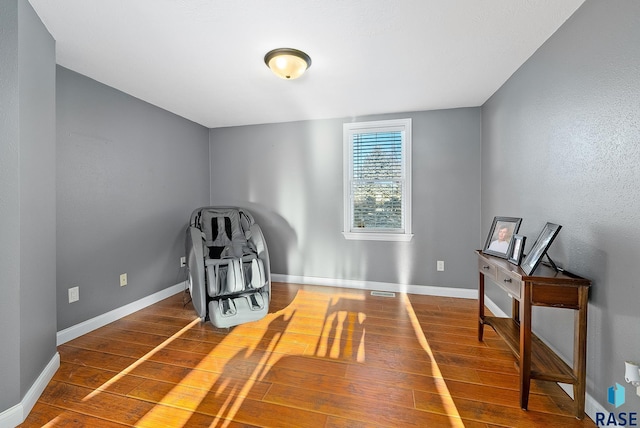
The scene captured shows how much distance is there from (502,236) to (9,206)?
9.99 ft

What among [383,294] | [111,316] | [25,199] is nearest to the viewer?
[25,199]

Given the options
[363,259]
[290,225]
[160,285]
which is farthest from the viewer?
[290,225]

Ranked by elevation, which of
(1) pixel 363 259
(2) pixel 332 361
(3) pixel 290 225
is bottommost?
(2) pixel 332 361

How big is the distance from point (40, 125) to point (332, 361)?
8.16 feet

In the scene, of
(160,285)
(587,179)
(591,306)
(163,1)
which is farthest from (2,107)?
(591,306)

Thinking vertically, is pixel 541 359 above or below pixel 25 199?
below

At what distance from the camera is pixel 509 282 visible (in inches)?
64.7

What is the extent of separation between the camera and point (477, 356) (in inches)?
78.3

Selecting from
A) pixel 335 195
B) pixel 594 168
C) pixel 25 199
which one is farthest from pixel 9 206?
pixel 594 168

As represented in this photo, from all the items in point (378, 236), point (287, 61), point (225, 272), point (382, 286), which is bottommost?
point (382, 286)

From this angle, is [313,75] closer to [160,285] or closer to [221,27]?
[221,27]

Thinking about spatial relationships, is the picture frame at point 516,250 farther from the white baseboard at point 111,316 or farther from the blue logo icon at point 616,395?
the white baseboard at point 111,316

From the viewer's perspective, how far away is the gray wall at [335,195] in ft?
10.4

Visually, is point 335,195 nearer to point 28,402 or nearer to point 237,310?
point 237,310
